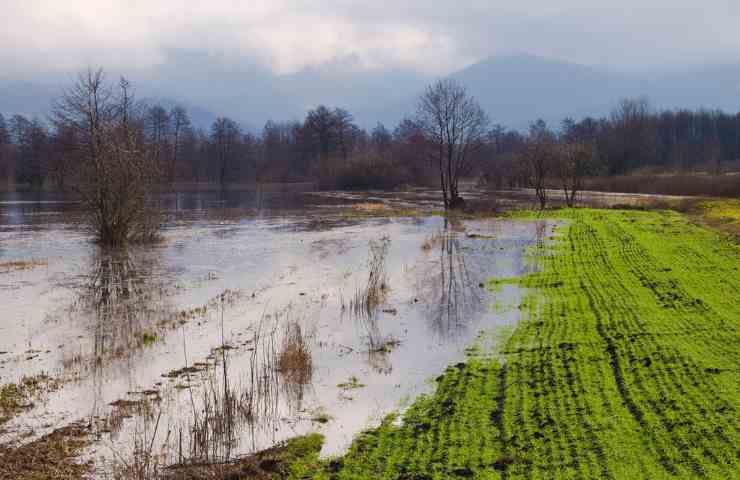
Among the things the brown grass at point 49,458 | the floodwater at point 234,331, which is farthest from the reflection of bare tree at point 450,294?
the brown grass at point 49,458

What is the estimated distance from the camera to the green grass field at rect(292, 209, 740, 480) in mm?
5539

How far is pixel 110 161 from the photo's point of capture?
2320cm

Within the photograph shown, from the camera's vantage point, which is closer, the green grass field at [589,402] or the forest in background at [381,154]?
the green grass field at [589,402]

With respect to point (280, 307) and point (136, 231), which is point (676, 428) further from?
point (136, 231)

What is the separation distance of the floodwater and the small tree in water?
1.44m

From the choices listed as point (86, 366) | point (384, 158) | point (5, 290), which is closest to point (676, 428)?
point (86, 366)

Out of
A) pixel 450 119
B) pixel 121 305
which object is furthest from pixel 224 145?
pixel 121 305

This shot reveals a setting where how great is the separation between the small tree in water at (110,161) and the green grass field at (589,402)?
1700cm

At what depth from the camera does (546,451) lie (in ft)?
18.9

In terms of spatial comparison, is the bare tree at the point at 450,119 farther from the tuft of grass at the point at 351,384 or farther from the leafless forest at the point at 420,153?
the tuft of grass at the point at 351,384

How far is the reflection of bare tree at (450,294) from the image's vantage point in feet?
38.1

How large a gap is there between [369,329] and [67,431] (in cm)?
562

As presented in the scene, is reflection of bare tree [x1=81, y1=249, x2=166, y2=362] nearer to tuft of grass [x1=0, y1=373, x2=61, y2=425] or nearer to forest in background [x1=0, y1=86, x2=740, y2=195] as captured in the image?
tuft of grass [x1=0, y1=373, x2=61, y2=425]

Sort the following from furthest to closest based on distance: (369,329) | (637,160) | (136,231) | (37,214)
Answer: (637,160) < (37,214) < (136,231) < (369,329)
